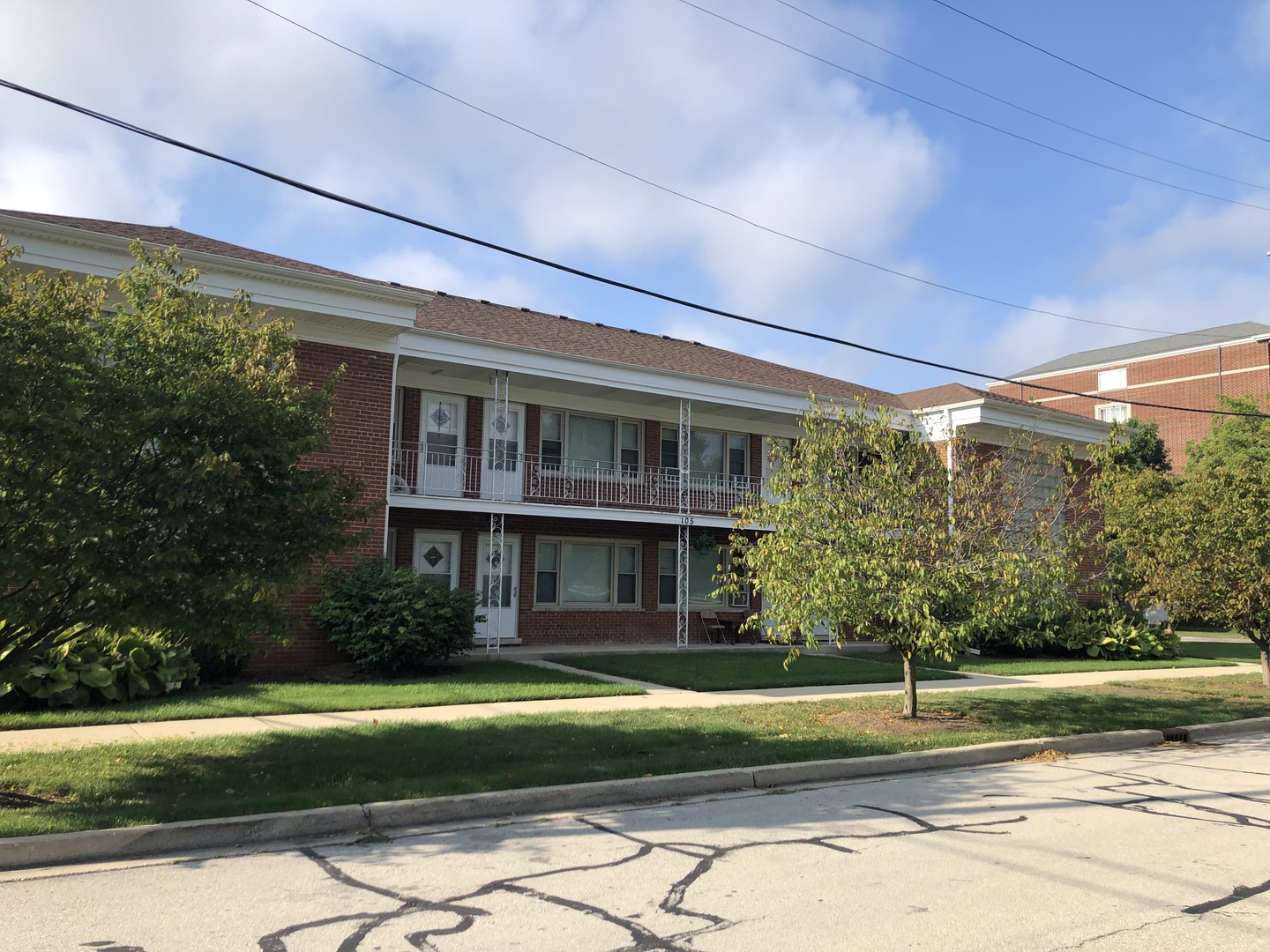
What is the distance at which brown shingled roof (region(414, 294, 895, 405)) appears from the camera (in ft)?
63.3

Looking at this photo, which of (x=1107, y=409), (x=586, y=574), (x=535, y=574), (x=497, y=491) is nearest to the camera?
(x=497, y=491)

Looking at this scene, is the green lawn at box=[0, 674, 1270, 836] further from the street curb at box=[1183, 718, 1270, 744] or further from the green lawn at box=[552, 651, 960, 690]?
the green lawn at box=[552, 651, 960, 690]

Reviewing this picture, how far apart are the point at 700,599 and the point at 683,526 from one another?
2.38m

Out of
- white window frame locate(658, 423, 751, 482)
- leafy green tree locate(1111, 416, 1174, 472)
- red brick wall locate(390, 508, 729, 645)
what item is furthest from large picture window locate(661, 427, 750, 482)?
leafy green tree locate(1111, 416, 1174, 472)

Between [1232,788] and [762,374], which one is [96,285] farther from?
[762,374]

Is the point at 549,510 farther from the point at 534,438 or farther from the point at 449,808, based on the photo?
the point at 449,808

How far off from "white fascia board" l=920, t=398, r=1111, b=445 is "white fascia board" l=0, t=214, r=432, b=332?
12572 millimetres

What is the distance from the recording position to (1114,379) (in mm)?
53562

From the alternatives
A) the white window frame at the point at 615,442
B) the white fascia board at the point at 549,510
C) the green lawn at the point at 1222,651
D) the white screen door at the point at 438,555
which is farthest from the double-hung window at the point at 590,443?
the green lawn at the point at 1222,651

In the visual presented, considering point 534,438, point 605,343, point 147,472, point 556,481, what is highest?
point 605,343

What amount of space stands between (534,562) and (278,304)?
25.3 ft

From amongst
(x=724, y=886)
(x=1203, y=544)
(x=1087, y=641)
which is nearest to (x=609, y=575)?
(x=1087, y=641)

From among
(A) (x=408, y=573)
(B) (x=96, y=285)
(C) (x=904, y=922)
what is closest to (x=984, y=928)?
(C) (x=904, y=922)

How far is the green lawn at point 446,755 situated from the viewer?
6801mm
